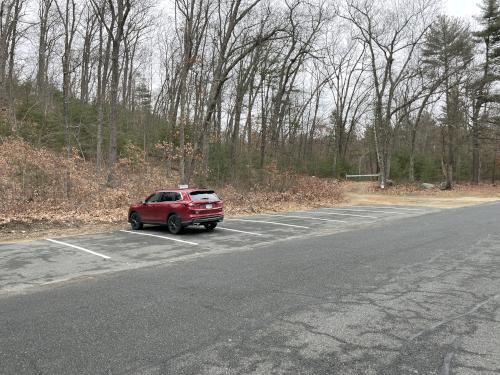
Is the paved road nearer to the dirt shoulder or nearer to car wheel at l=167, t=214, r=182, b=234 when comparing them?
car wheel at l=167, t=214, r=182, b=234

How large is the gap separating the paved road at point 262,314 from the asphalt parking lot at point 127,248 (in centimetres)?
11

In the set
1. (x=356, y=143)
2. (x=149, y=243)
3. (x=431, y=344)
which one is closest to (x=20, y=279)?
(x=149, y=243)

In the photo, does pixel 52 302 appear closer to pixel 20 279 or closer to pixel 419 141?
pixel 20 279

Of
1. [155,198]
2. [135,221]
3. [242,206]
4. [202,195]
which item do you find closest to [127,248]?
[202,195]

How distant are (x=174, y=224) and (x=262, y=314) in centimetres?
902

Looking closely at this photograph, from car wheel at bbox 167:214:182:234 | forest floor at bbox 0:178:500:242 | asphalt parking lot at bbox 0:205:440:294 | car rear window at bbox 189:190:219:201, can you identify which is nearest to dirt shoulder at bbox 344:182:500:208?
forest floor at bbox 0:178:500:242

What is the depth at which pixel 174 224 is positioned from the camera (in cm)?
1398

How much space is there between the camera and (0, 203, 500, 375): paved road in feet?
13.3

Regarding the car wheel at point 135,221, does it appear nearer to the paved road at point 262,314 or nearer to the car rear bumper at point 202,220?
the car rear bumper at point 202,220

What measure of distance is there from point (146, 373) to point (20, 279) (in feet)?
17.4

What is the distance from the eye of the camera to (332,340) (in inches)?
179

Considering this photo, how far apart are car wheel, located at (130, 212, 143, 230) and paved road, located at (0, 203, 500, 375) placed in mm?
5286

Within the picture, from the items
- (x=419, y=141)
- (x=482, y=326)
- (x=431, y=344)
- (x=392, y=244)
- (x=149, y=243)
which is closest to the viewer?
(x=431, y=344)

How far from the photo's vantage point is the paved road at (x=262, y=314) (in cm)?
405
